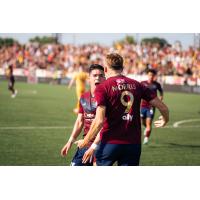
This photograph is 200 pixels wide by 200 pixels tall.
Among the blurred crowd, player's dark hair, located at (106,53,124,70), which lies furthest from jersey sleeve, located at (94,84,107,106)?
the blurred crowd

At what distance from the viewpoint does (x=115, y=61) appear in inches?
262

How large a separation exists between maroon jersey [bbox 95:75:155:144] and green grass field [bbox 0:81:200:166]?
145 inches

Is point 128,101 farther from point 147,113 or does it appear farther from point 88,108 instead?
point 147,113

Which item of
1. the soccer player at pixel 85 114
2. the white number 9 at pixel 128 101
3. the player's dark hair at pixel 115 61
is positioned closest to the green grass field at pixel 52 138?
the soccer player at pixel 85 114

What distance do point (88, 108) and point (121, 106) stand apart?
3.97 feet

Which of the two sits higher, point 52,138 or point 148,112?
point 148,112

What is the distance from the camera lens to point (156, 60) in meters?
32.2

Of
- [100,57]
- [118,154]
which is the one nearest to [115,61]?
[118,154]
